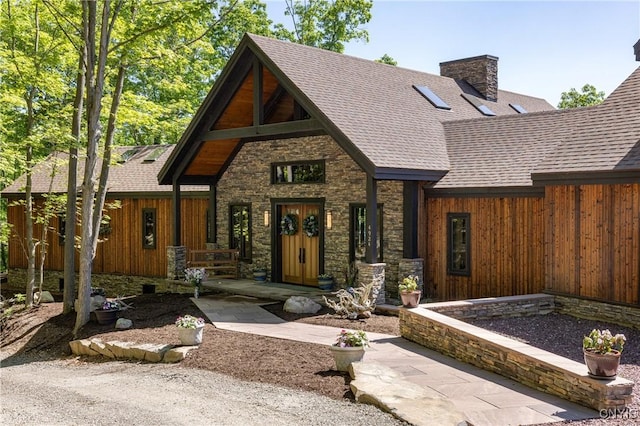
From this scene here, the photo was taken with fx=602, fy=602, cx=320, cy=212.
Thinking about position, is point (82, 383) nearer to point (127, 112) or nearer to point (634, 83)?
point (127, 112)

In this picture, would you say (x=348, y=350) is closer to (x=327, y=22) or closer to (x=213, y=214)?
(x=213, y=214)

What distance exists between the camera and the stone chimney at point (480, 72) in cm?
2316

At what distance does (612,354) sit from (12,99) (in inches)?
588

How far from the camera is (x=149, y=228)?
21.0m

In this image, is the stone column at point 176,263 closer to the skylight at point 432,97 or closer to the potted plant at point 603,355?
the skylight at point 432,97

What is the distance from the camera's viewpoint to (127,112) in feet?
54.4

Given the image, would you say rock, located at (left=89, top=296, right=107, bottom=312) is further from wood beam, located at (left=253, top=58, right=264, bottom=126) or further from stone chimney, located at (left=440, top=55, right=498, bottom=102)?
stone chimney, located at (left=440, top=55, right=498, bottom=102)

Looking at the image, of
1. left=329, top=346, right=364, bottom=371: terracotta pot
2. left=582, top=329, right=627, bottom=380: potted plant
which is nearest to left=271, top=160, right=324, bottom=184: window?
left=329, top=346, right=364, bottom=371: terracotta pot

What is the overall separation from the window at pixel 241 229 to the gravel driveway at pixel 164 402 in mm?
8058

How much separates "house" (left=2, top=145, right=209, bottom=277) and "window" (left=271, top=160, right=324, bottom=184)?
134 inches

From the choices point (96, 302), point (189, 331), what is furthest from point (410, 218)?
point (96, 302)

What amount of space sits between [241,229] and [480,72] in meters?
11.6

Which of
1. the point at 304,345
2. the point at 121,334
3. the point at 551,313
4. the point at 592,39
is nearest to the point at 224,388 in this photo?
the point at 304,345

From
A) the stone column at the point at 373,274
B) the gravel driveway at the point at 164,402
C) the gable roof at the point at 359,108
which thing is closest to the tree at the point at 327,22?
the gable roof at the point at 359,108
